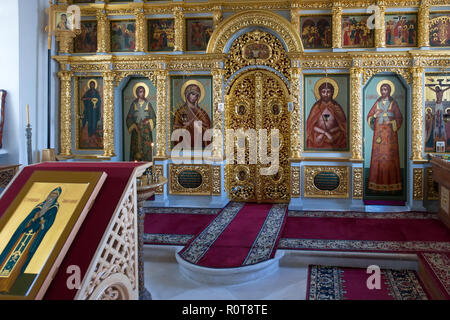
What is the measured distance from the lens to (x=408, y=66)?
25.6 feet

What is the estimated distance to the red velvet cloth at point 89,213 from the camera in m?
1.92

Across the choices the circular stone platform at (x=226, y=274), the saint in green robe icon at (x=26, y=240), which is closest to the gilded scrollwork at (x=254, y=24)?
the circular stone platform at (x=226, y=274)

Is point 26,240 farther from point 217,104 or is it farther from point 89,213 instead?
point 217,104

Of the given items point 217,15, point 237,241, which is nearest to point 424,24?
point 217,15

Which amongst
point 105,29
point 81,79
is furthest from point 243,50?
point 81,79

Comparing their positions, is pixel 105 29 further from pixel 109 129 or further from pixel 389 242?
pixel 389 242

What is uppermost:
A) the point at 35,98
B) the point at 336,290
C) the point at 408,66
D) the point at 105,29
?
the point at 105,29

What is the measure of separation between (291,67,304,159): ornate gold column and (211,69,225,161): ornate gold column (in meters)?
1.43

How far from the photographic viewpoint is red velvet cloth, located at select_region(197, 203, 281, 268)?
16.4 ft

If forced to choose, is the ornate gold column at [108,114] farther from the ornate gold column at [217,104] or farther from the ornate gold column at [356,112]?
the ornate gold column at [356,112]

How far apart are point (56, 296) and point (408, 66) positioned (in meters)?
7.69

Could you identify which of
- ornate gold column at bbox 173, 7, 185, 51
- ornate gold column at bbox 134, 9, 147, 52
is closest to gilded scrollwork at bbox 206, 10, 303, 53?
ornate gold column at bbox 173, 7, 185, 51

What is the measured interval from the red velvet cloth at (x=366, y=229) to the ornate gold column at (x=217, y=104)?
2.03 meters

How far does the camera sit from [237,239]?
19.4ft
